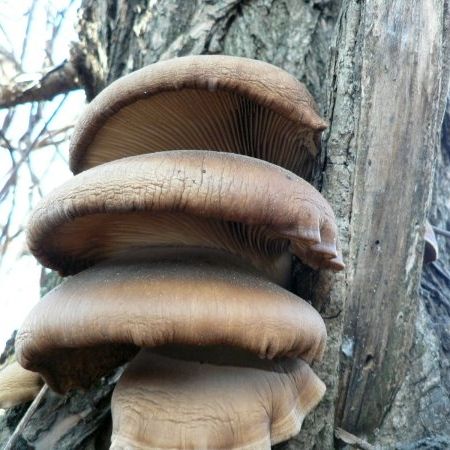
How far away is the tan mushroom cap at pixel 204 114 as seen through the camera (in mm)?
1531

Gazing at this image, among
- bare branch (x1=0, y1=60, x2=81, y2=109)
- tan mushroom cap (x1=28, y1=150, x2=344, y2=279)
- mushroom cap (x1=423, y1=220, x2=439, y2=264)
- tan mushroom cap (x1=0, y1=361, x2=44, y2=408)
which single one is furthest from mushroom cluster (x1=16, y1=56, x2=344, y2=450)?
bare branch (x1=0, y1=60, x2=81, y2=109)

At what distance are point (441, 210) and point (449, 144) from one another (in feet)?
1.27

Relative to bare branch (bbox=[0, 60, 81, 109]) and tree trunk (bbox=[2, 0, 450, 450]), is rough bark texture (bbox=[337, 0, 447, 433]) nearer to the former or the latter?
tree trunk (bbox=[2, 0, 450, 450])

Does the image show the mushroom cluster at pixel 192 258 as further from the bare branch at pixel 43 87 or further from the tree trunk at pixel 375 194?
the bare branch at pixel 43 87

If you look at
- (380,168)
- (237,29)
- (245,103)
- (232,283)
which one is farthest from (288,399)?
(237,29)

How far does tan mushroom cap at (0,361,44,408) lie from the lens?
6.44ft

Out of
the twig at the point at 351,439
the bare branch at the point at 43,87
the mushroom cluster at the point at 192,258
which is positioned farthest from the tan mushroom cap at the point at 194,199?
the bare branch at the point at 43,87

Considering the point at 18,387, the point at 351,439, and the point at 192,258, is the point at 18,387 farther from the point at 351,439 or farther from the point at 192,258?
the point at 351,439

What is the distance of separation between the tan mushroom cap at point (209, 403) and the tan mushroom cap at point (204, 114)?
0.77m

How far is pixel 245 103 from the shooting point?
1.67m

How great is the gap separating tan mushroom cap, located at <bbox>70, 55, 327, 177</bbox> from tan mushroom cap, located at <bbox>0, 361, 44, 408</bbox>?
86 cm

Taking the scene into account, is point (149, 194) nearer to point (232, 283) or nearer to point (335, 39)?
point (232, 283)

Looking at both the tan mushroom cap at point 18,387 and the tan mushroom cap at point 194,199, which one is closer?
the tan mushroom cap at point 194,199

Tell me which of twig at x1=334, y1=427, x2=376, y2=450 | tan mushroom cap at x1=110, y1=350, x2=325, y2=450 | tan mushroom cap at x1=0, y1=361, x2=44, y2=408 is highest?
tan mushroom cap at x1=110, y1=350, x2=325, y2=450
